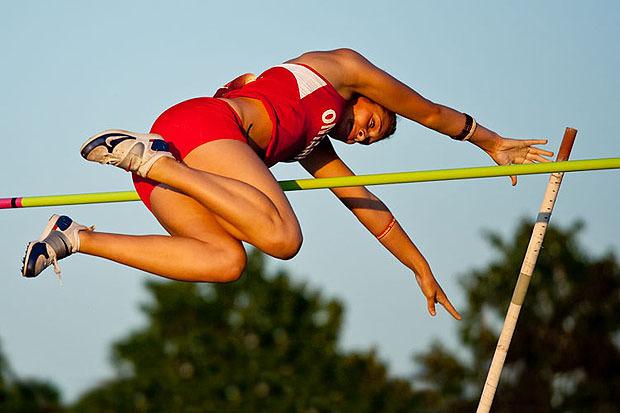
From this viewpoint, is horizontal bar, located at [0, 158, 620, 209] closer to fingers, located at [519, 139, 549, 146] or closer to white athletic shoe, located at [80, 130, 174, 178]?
fingers, located at [519, 139, 549, 146]

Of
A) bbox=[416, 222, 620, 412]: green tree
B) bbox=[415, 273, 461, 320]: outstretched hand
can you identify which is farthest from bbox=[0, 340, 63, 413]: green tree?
bbox=[415, 273, 461, 320]: outstretched hand

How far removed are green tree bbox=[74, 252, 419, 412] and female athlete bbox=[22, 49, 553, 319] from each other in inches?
A: 910

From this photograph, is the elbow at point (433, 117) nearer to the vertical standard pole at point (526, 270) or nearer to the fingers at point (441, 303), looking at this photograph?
the vertical standard pole at point (526, 270)

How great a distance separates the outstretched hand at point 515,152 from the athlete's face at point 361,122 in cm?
69

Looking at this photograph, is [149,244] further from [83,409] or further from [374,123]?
[83,409]

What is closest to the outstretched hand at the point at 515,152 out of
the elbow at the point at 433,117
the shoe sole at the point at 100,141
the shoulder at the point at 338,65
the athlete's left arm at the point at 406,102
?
the athlete's left arm at the point at 406,102

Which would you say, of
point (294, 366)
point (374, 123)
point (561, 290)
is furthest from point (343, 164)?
point (561, 290)

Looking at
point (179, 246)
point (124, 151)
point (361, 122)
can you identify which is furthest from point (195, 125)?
point (361, 122)

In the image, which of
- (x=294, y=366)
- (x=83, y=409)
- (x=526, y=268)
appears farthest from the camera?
(x=83, y=409)

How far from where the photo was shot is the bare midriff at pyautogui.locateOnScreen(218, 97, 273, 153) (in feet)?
18.7

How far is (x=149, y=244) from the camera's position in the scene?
18.4 ft

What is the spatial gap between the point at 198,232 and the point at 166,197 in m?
0.22

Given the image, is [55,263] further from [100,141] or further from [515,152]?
[515,152]

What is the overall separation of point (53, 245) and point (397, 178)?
1642 mm
